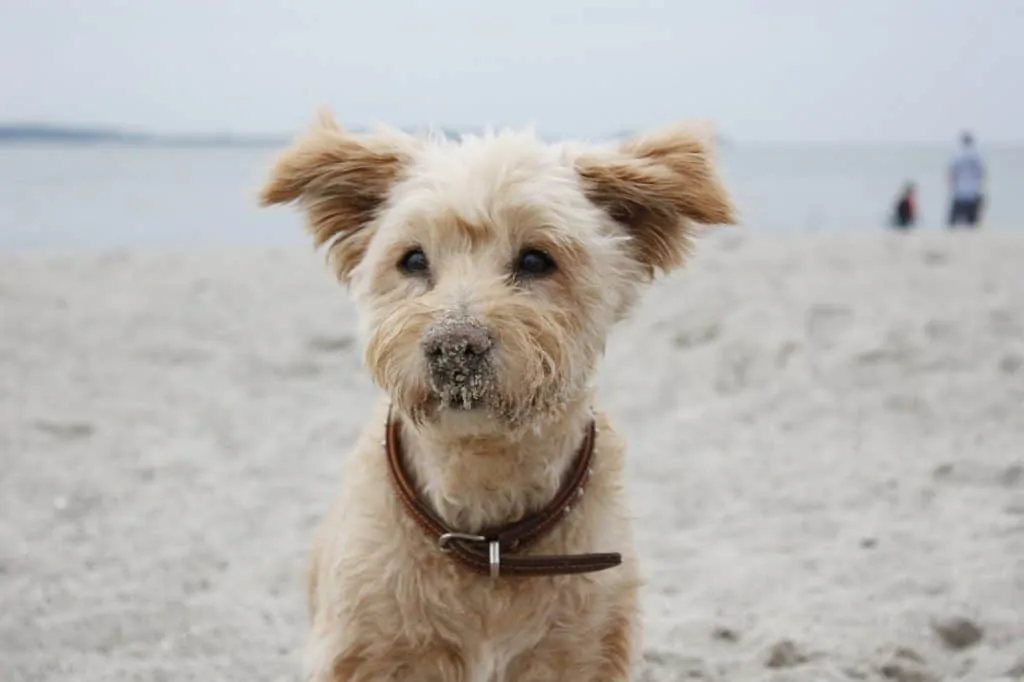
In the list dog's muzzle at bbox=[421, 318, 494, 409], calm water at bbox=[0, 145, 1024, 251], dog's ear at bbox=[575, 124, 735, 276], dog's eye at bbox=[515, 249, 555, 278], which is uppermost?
dog's ear at bbox=[575, 124, 735, 276]

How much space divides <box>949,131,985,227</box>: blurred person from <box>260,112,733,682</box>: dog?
16.0 m

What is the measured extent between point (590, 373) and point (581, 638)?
622 mm

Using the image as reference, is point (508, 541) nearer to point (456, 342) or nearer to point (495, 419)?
point (495, 419)

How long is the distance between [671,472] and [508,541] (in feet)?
9.58

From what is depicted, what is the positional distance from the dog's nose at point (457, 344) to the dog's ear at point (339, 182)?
0.69 meters

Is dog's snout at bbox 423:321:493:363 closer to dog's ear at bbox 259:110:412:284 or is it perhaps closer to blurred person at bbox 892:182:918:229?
dog's ear at bbox 259:110:412:284

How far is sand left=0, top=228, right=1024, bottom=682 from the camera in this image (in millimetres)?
3799

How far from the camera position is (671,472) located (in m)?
5.62

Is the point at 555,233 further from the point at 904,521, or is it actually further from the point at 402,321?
the point at 904,521

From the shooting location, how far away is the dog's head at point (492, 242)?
8.11 ft

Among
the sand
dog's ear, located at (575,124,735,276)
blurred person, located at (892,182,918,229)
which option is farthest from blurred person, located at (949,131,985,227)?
dog's ear, located at (575,124,735,276)

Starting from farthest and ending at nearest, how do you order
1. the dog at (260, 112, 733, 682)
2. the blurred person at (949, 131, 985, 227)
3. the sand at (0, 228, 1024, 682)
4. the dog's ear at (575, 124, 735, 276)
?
the blurred person at (949, 131, 985, 227), the sand at (0, 228, 1024, 682), the dog's ear at (575, 124, 735, 276), the dog at (260, 112, 733, 682)

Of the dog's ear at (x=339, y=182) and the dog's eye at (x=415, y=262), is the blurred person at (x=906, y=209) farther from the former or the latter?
the dog's eye at (x=415, y=262)

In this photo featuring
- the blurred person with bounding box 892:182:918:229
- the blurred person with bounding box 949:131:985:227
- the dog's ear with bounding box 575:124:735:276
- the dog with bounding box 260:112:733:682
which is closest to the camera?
the dog with bounding box 260:112:733:682
